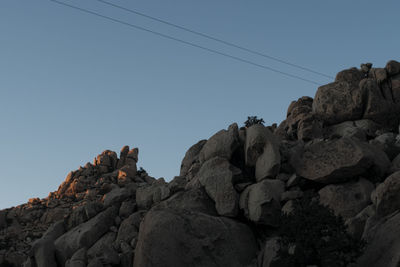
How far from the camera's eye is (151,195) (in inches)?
1373

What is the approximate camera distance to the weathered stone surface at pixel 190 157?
39278mm

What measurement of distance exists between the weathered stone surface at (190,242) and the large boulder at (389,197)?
8575 mm

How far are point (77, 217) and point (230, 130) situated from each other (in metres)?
15.4

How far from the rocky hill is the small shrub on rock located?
50mm

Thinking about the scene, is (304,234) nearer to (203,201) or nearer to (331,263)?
(331,263)

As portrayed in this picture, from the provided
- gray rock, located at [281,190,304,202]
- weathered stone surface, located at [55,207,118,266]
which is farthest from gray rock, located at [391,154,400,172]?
weathered stone surface, located at [55,207,118,266]

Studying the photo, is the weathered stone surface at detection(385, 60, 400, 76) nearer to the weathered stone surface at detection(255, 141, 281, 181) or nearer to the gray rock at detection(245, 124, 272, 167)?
the gray rock at detection(245, 124, 272, 167)

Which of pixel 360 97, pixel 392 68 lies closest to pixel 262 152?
pixel 360 97

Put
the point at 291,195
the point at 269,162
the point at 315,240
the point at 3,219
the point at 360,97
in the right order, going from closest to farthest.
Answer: the point at 315,240
the point at 291,195
the point at 269,162
the point at 360,97
the point at 3,219

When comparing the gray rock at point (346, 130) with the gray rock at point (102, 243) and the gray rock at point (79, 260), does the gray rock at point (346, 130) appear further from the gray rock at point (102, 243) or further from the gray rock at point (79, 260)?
the gray rock at point (79, 260)

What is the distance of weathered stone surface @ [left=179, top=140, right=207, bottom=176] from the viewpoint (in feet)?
129

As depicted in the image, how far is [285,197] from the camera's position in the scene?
2781 centimetres

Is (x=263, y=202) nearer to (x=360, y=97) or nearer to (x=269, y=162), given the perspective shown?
(x=269, y=162)

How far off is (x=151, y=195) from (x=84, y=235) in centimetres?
609
